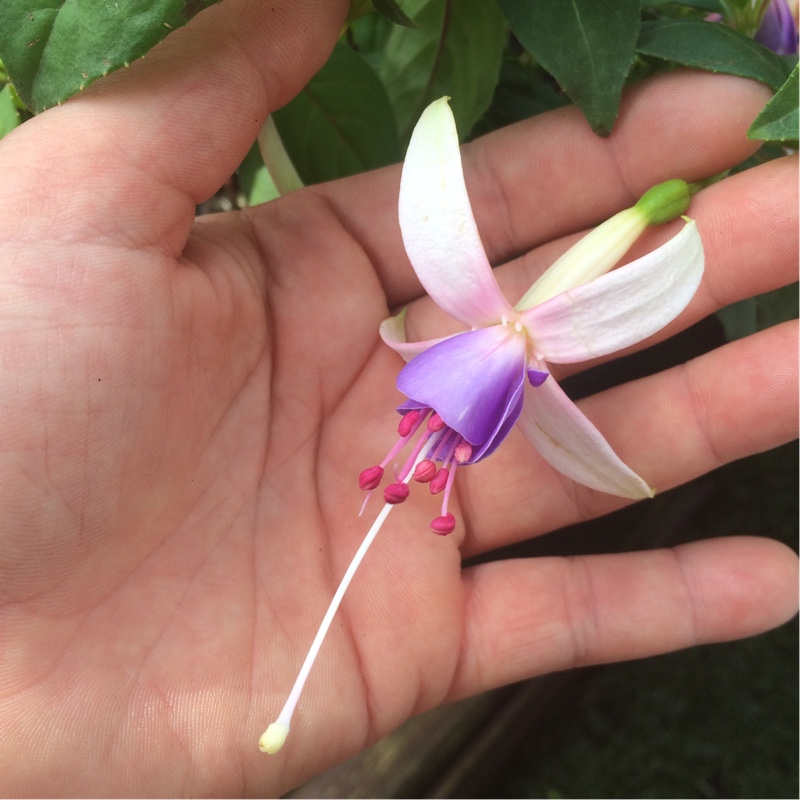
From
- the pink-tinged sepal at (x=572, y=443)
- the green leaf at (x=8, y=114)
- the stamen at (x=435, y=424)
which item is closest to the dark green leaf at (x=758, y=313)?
the pink-tinged sepal at (x=572, y=443)

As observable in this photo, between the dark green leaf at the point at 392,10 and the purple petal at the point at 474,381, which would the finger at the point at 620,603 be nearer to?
the purple petal at the point at 474,381

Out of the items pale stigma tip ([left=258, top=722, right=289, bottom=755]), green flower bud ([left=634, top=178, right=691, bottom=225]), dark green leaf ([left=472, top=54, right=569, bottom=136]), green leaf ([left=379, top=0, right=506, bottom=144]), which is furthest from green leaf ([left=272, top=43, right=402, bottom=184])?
pale stigma tip ([left=258, top=722, right=289, bottom=755])

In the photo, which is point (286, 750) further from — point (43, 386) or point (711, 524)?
point (711, 524)

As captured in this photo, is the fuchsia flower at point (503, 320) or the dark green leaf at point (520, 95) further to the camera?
the dark green leaf at point (520, 95)

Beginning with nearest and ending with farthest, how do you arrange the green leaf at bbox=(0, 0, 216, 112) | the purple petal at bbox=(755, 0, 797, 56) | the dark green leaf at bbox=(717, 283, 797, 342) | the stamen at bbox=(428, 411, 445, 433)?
1. the green leaf at bbox=(0, 0, 216, 112)
2. the stamen at bbox=(428, 411, 445, 433)
3. the purple petal at bbox=(755, 0, 797, 56)
4. the dark green leaf at bbox=(717, 283, 797, 342)

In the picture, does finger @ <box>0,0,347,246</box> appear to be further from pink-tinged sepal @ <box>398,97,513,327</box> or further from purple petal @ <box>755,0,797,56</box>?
purple petal @ <box>755,0,797,56</box>

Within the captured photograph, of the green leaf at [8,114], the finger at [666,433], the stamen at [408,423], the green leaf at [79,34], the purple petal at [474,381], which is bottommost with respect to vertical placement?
the finger at [666,433]

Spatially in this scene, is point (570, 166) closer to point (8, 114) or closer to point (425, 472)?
point (425, 472)

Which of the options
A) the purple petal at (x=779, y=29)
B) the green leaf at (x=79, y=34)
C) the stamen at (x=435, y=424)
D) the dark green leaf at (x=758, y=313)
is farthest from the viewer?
the dark green leaf at (x=758, y=313)
